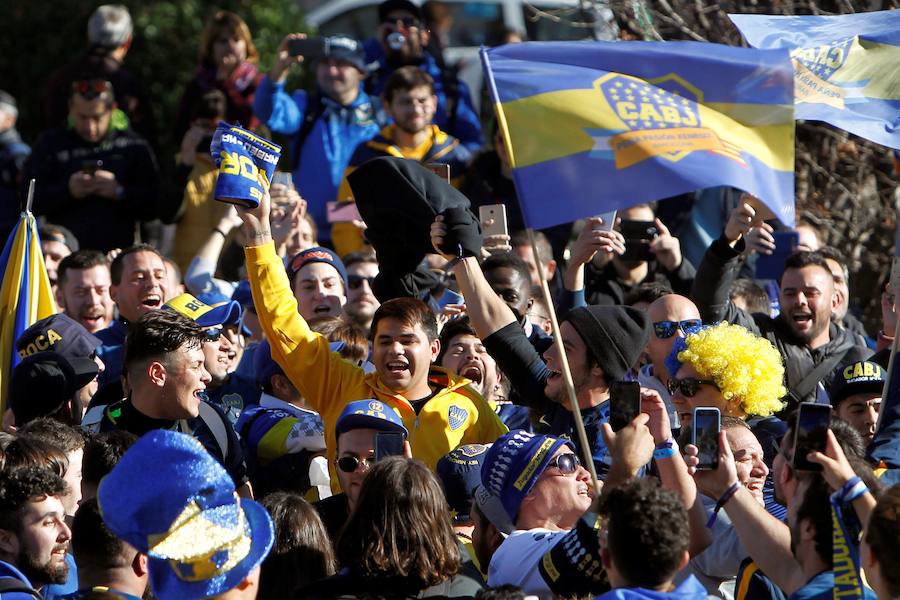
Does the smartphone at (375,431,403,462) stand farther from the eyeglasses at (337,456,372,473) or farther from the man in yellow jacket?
the man in yellow jacket

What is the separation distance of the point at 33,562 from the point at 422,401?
204 cm

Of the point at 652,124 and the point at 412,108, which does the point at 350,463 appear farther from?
the point at 412,108

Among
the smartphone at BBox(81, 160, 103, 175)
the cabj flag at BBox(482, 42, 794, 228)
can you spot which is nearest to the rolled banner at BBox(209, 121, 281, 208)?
the cabj flag at BBox(482, 42, 794, 228)

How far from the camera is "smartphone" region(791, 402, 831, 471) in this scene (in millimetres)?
4488

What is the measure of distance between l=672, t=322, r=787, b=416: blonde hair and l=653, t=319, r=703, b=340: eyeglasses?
649 millimetres

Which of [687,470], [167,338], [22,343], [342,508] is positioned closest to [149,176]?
[22,343]

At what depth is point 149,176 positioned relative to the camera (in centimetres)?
1034

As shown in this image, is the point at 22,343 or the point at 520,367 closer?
the point at 520,367

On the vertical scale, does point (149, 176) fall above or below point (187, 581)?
below

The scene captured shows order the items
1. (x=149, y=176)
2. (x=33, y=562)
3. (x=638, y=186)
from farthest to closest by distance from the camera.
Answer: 1. (x=149, y=176)
2. (x=638, y=186)
3. (x=33, y=562)

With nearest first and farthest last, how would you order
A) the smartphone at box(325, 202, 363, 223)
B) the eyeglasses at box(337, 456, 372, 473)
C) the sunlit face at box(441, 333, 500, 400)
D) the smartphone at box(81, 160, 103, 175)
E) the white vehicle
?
the eyeglasses at box(337, 456, 372, 473) < the sunlit face at box(441, 333, 500, 400) < the smartphone at box(325, 202, 363, 223) < the smartphone at box(81, 160, 103, 175) < the white vehicle

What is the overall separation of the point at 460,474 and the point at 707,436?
4.04 ft

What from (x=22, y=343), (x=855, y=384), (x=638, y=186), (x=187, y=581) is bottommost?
(x=855, y=384)

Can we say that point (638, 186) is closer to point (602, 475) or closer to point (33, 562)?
point (602, 475)
